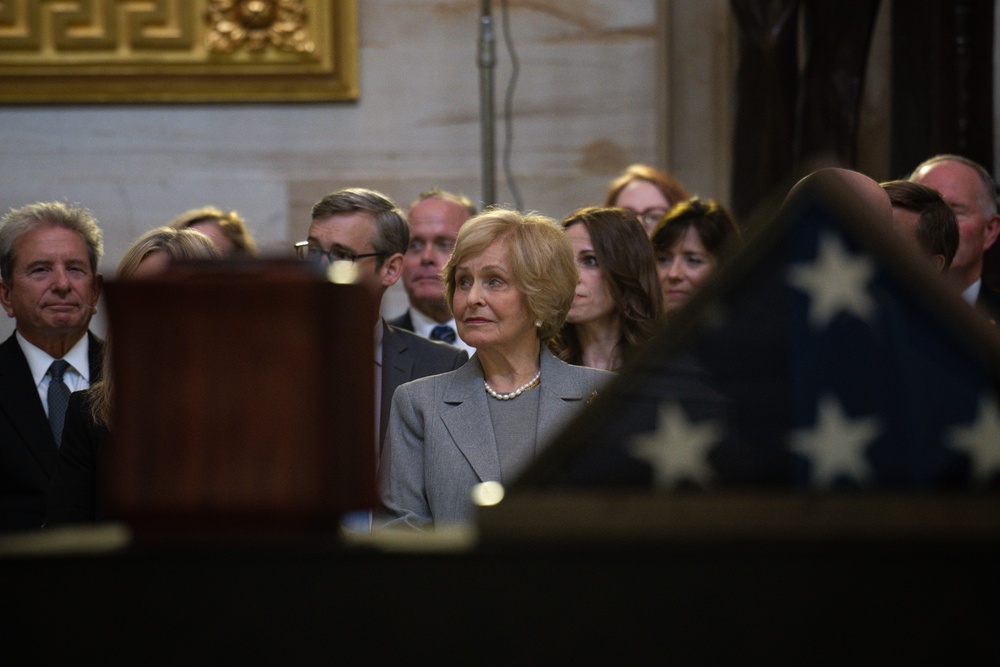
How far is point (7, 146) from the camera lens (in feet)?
19.8

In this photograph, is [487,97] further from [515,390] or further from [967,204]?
[515,390]

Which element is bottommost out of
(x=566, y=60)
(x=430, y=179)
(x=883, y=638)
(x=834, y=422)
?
(x=883, y=638)

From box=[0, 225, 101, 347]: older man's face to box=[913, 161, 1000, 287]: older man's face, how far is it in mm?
2664

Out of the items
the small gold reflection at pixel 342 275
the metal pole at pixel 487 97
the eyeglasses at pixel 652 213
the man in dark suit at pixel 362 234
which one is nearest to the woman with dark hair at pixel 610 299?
the man in dark suit at pixel 362 234

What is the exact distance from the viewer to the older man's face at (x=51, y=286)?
3.75 meters

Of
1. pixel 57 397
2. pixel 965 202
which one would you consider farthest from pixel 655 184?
pixel 57 397

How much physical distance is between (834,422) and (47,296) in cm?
326

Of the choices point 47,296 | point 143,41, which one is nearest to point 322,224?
point 47,296

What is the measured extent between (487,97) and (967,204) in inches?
89.7

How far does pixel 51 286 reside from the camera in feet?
12.5

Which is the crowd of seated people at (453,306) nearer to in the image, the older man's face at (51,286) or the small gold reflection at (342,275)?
the older man's face at (51,286)

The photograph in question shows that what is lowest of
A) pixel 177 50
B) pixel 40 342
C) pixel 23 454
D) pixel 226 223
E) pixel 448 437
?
pixel 23 454

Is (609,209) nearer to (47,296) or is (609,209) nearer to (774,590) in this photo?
(47,296)

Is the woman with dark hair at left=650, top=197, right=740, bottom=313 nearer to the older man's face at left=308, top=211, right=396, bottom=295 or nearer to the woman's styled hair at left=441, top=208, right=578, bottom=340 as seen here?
the older man's face at left=308, top=211, right=396, bottom=295
